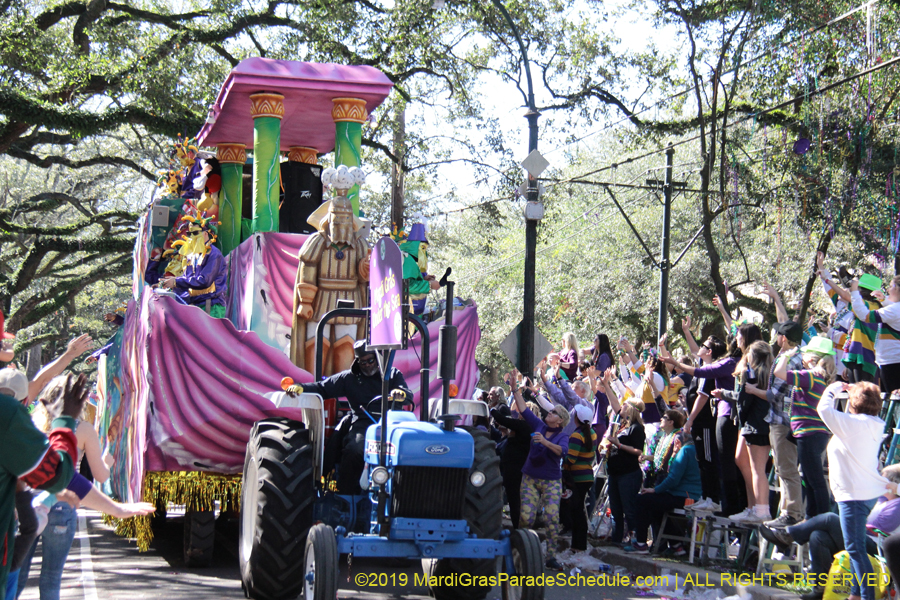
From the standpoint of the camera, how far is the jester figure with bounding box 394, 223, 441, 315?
30.3ft

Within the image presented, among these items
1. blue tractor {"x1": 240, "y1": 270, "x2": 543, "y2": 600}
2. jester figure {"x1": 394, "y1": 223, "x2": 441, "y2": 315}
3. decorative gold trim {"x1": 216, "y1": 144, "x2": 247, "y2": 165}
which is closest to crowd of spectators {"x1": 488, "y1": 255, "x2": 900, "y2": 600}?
jester figure {"x1": 394, "y1": 223, "x2": 441, "y2": 315}

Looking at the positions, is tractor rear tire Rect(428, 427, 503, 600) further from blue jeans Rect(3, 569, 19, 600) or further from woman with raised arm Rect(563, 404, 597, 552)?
blue jeans Rect(3, 569, 19, 600)

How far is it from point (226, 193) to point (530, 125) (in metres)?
4.41

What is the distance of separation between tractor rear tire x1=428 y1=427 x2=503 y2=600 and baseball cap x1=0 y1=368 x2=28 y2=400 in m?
2.83

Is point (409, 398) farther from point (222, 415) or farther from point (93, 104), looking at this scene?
point (93, 104)

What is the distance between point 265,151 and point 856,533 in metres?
6.68

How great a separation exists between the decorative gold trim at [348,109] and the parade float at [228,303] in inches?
0.5

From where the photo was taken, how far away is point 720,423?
9.44m

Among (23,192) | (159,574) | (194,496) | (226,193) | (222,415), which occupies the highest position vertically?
(23,192)

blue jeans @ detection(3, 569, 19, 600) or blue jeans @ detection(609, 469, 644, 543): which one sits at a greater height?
blue jeans @ detection(3, 569, 19, 600)

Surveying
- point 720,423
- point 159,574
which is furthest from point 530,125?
point 159,574

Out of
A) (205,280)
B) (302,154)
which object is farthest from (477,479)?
(302,154)

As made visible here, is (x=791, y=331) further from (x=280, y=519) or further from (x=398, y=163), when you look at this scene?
(x=398, y=163)

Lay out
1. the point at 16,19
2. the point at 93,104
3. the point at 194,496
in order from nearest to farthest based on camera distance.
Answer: the point at 194,496 < the point at 16,19 < the point at 93,104
